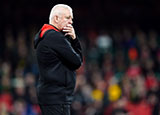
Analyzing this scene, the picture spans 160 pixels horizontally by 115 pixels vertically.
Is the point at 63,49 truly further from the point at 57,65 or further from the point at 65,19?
the point at 65,19

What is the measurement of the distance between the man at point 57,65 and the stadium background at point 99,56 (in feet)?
12.8

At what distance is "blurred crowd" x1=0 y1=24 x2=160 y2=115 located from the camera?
10.2m

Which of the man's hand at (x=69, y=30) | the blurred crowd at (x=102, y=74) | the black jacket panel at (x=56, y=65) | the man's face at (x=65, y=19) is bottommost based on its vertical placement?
the blurred crowd at (x=102, y=74)

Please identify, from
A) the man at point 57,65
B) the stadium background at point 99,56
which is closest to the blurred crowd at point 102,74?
the stadium background at point 99,56

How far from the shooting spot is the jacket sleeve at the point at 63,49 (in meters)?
4.03

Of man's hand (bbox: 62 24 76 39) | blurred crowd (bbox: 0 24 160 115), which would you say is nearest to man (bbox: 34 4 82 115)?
man's hand (bbox: 62 24 76 39)

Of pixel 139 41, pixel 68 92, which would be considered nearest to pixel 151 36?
pixel 139 41

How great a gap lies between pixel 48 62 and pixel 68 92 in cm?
33

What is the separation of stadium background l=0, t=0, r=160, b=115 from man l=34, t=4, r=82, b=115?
3.90m

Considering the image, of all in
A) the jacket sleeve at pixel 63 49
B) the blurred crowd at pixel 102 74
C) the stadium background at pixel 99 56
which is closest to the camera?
the jacket sleeve at pixel 63 49

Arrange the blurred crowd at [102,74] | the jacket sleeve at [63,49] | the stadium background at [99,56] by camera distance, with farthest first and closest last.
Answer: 1. the stadium background at [99,56]
2. the blurred crowd at [102,74]
3. the jacket sleeve at [63,49]

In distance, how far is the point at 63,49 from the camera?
4.03 meters

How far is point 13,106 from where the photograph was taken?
1072cm

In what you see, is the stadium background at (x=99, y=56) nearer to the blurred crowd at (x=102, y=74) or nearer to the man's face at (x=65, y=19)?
the blurred crowd at (x=102, y=74)
